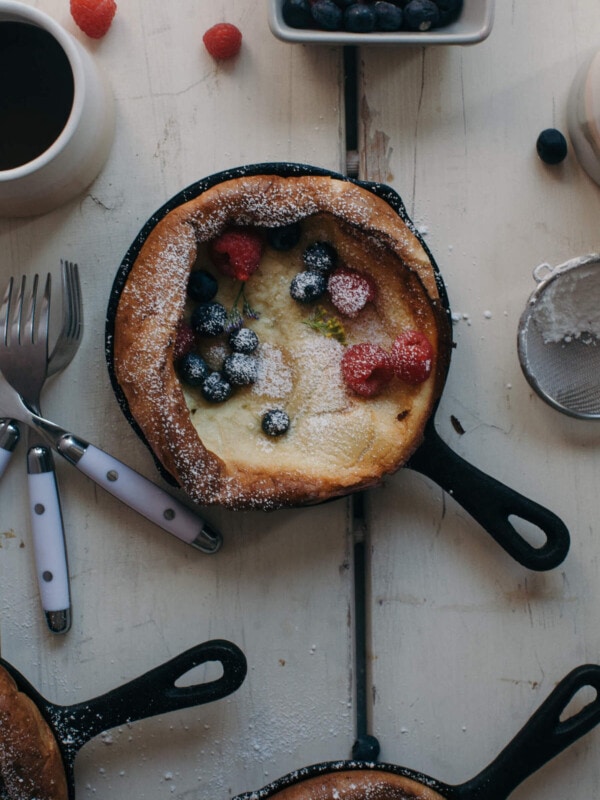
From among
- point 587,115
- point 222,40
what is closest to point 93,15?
point 222,40

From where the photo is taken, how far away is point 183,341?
1351 mm

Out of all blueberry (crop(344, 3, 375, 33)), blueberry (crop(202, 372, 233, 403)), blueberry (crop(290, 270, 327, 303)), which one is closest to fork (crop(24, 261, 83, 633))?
blueberry (crop(202, 372, 233, 403))

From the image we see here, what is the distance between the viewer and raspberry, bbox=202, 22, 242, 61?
4.70ft

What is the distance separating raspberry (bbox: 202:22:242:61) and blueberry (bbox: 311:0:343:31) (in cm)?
15

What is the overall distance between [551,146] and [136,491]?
0.85 metres

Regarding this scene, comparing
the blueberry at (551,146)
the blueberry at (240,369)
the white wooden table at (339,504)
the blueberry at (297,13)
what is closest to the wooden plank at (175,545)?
the white wooden table at (339,504)

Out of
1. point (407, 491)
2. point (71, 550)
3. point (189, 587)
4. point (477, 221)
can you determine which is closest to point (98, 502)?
point (71, 550)

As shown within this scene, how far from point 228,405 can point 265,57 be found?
1.85ft

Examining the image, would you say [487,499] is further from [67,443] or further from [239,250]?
[67,443]

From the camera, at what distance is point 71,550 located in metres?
1.48

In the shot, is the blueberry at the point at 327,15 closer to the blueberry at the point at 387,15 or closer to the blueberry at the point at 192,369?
the blueberry at the point at 387,15

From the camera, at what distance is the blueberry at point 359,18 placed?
1324 millimetres

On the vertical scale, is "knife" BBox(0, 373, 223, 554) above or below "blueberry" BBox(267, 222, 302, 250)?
below

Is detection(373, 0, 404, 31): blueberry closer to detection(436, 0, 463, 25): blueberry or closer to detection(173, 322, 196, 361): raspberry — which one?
detection(436, 0, 463, 25): blueberry
